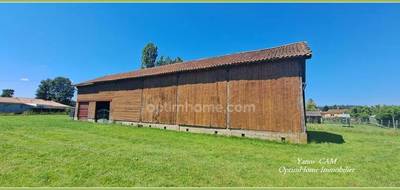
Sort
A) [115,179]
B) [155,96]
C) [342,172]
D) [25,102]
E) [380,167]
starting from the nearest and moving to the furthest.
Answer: [115,179], [342,172], [380,167], [155,96], [25,102]

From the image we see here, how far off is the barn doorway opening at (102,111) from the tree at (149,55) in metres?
25.3

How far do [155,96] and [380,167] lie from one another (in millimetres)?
14110

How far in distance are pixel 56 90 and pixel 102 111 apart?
6962cm

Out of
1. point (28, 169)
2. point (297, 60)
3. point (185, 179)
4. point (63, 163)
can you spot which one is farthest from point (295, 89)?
point (28, 169)

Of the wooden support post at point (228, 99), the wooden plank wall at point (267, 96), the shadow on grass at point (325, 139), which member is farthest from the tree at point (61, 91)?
the shadow on grass at point (325, 139)

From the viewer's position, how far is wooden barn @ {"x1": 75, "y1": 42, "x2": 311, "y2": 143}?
10602mm

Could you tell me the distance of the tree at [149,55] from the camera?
155 feet

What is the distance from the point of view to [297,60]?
10.6 m

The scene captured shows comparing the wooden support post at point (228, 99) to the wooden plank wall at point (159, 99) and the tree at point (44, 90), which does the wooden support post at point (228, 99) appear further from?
the tree at point (44, 90)

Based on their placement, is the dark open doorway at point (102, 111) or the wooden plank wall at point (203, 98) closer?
the wooden plank wall at point (203, 98)

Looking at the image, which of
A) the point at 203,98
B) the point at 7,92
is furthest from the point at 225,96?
the point at 7,92

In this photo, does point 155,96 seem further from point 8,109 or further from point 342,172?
point 8,109

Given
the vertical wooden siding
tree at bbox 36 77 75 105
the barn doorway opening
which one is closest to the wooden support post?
the barn doorway opening

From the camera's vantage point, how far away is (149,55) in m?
47.5
